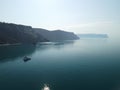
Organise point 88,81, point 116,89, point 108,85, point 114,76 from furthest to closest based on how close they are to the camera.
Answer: point 114,76 < point 88,81 < point 108,85 < point 116,89

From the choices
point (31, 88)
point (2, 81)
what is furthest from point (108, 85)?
point (2, 81)

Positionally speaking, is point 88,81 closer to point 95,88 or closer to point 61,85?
point 95,88

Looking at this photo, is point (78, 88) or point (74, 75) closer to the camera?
point (78, 88)

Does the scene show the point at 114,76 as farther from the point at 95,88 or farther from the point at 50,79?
the point at 50,79

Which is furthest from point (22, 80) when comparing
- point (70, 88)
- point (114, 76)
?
point (114, 76)

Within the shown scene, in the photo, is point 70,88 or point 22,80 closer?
point 70,88

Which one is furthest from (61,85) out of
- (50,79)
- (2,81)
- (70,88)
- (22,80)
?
(2,81)

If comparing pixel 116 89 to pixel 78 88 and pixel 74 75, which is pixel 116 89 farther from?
pixel 74 75

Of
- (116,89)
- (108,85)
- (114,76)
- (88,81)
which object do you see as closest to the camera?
(116,89)
